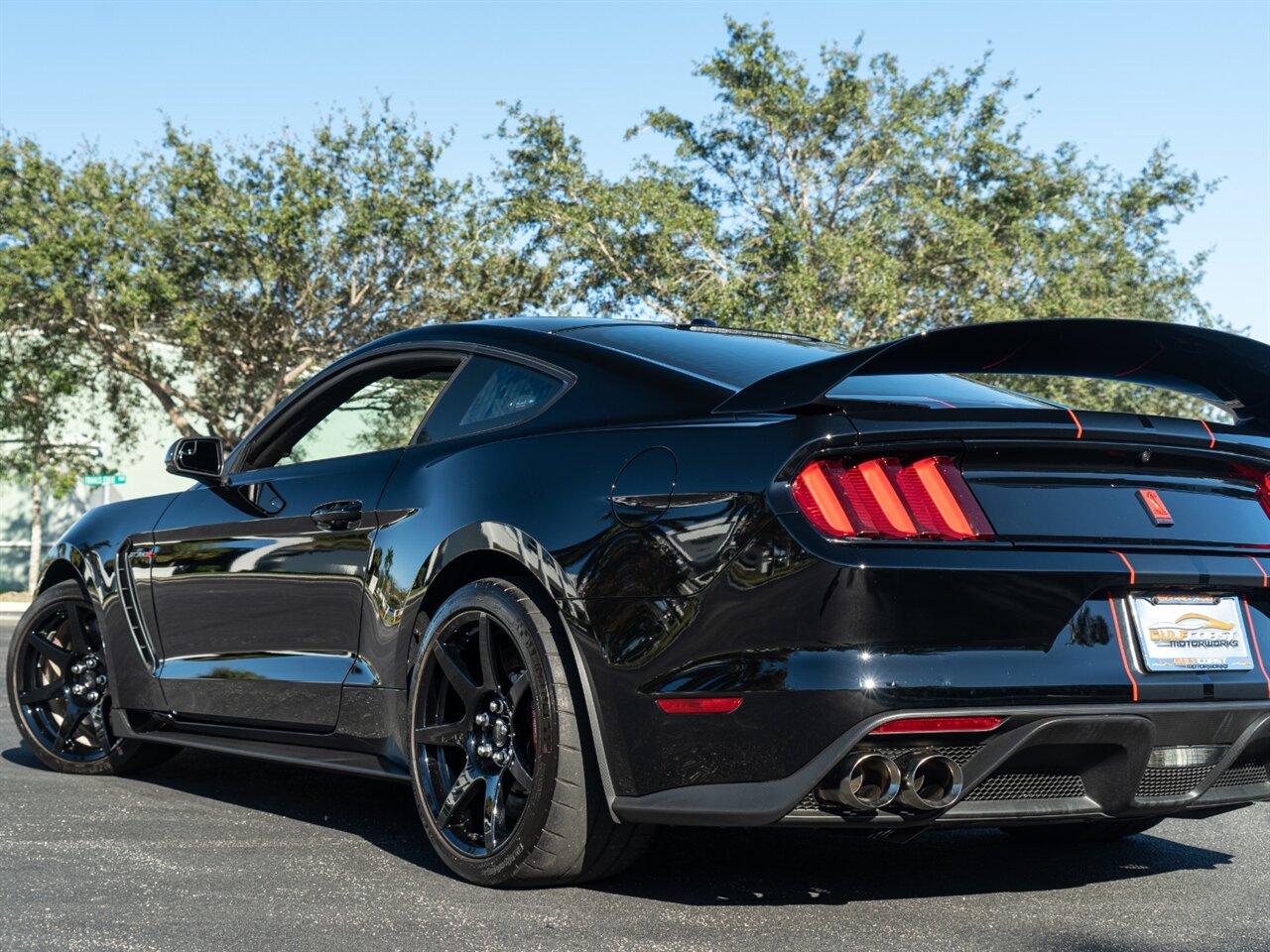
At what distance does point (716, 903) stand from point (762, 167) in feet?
98.6

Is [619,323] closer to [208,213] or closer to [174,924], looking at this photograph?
[174,924]

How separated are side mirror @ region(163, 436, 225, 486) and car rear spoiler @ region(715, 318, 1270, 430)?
2397 millimetres

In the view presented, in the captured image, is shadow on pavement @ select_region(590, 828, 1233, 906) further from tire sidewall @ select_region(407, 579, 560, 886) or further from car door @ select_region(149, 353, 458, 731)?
car door @ select_region(149, 353, 458, 731)

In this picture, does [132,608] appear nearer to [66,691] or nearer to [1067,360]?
[66,691]

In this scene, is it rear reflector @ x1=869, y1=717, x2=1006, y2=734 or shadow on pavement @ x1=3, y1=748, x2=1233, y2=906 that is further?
shadow on pavement @ x1=3, y1=748, x2=1233, y2=906

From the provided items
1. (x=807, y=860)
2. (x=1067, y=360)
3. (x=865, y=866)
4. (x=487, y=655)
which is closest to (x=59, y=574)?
(x=487, y=655)

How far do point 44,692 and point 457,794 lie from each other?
2.72m

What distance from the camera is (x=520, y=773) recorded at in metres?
3.63

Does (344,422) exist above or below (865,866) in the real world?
above

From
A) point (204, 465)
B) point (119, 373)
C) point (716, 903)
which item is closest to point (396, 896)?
point (716, 903)

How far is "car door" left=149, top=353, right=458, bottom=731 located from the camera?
437 cm

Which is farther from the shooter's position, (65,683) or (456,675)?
(65,683)

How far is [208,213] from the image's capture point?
2533cm

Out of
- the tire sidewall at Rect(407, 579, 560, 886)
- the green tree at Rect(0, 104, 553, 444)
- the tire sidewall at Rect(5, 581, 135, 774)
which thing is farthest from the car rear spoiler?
the green tree at Rect(0, 104, 553, 444)
